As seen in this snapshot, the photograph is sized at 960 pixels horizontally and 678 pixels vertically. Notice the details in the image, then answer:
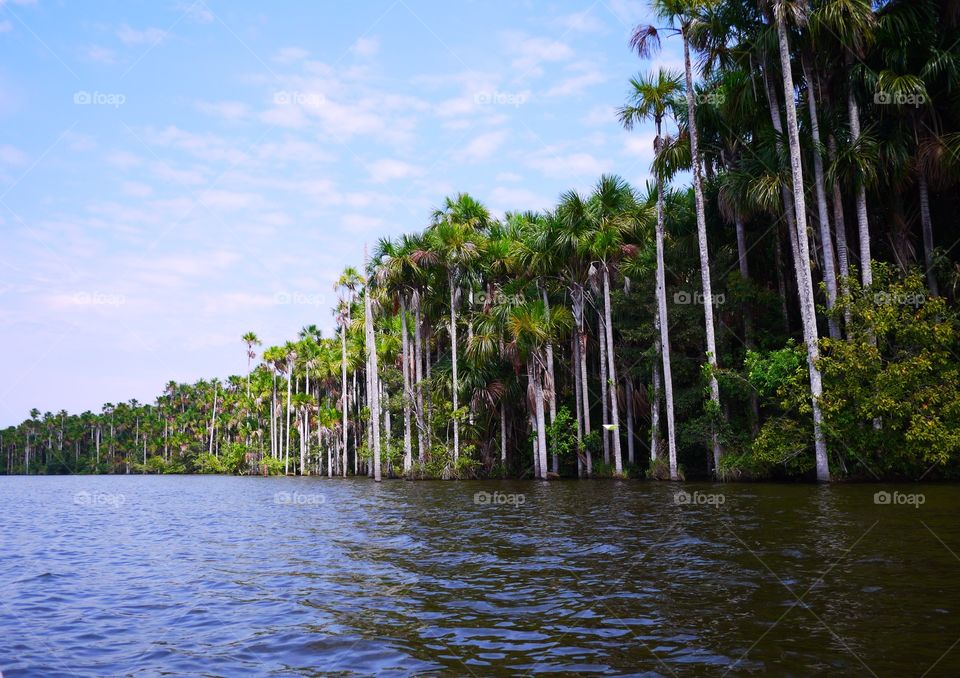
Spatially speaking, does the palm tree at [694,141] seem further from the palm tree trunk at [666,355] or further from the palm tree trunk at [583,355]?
the palm tree trunk at [583,355]

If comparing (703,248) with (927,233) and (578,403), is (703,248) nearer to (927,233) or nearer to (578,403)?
(927,233)

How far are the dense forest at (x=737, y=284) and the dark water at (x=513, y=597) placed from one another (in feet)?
28.8

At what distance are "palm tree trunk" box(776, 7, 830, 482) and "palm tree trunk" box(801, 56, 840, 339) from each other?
951mm

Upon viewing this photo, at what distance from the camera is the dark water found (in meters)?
6.33

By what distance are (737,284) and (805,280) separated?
5.83 metres

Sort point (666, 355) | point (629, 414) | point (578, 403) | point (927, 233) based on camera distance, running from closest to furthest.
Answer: point (927, 233) < point (666, 355) < point (629, 414) < point (578, 403)

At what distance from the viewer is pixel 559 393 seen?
45.8m

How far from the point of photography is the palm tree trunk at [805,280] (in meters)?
24.9

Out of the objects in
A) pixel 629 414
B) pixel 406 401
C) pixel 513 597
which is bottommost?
pixel 513 597

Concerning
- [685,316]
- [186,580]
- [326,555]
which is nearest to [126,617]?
[186,580]

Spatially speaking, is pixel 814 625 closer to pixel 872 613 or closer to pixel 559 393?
pixel 872 613

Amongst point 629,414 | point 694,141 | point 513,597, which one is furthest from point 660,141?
point 513,597

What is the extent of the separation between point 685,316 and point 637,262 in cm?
535

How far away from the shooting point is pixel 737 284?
31.3m
